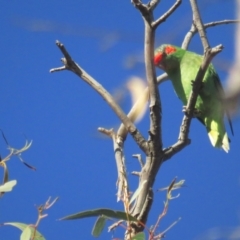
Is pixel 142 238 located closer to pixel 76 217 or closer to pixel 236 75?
pixel 76 217

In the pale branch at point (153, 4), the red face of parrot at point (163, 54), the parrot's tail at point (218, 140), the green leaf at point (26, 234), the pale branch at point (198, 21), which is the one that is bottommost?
the green leaf at point (26, 234)

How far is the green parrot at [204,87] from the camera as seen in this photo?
94.3 inches

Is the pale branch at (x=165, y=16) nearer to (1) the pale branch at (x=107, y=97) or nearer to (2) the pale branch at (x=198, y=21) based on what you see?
(2) the pale branch at (x=198, y=21)

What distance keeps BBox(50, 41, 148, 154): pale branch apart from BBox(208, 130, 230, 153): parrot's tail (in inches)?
55.3

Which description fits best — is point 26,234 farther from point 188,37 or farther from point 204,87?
point 204,87

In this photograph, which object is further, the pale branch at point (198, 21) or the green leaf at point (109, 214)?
the pale branch at point (198, 21)

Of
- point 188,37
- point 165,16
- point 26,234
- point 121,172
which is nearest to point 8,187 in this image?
point 26,234

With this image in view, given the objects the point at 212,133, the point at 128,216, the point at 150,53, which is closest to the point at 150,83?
the point at 150,53

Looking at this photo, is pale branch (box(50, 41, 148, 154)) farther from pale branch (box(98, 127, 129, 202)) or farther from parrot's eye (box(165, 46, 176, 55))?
parrot's eye (box(165, 46, 176, 55))

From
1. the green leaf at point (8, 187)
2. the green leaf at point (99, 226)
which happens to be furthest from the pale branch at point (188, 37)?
the green leaf at point (8, 187)

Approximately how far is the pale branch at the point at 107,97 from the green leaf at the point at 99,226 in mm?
205

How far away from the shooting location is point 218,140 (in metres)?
2.45

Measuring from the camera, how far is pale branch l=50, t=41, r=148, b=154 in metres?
1.04

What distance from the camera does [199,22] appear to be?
1010 millimetres
